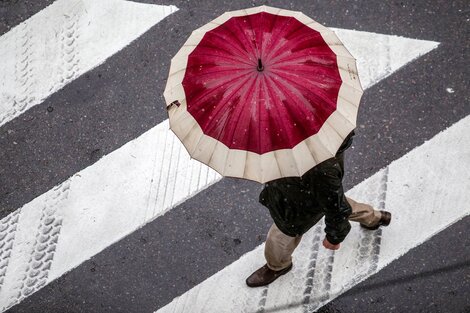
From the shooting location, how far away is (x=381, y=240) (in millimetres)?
4391

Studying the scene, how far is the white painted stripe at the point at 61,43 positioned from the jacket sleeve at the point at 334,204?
2.68 m

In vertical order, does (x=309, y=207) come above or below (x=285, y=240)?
above

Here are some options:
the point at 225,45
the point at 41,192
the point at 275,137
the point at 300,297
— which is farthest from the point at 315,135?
the point at 41,192

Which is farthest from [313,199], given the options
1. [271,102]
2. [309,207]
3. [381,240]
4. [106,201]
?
[106,201]

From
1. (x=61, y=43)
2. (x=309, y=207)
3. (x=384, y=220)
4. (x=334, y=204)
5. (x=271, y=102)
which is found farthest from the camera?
(x=61, y=43)

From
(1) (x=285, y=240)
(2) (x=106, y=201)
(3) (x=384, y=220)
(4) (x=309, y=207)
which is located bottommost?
(3) (x=384, y=220)

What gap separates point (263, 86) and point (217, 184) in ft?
6.31

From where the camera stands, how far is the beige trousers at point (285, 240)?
3.78 m

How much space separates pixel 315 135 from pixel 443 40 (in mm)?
2518

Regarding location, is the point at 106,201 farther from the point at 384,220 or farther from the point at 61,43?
the point at 384,220

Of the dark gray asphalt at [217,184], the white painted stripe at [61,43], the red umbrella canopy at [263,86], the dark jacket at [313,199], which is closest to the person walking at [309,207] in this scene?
the dark jacket at [313,199]

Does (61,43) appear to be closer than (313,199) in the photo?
No

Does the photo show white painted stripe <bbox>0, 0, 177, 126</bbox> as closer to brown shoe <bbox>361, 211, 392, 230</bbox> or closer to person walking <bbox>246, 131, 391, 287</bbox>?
person walking <bbox>246, 131, 391, 287</bbox>

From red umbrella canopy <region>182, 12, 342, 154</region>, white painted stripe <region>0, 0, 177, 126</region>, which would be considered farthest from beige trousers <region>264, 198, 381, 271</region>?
white painted stripe <region>0, 0, 177, 126</region>
